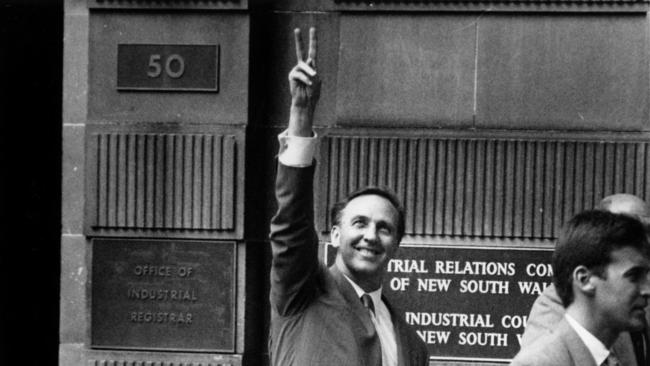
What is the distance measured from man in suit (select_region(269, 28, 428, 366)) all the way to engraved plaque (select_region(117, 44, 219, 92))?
2.69 m

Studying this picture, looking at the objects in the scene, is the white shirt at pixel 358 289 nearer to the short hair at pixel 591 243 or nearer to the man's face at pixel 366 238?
the man's face at pixel 366 238

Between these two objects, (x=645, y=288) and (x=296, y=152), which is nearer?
(x=645, y=288)

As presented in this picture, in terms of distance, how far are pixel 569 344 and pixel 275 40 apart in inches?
166

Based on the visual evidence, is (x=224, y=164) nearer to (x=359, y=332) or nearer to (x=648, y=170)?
(x=648, y=170)

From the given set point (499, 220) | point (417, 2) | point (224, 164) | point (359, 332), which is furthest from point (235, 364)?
point (359, 332)

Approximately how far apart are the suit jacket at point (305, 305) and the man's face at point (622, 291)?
A: 1057mm

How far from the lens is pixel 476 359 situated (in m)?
7.02

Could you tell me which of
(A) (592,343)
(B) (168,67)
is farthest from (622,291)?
(B) (168,67)

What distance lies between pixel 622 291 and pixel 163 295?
405 centimetres

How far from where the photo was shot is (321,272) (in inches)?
178

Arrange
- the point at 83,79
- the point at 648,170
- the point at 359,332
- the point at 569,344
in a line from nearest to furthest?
the point at 569,344
the point at 359,332
the point at 648,170
the point at 83,79

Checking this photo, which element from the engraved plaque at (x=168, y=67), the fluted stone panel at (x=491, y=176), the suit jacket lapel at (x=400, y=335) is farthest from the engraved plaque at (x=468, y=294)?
the suit jacket lapel at (x=400, y=335)

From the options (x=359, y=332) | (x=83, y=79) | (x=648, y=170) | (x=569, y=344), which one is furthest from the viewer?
(x=83, y=79)

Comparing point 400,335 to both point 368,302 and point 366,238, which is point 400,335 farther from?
point 366,238
